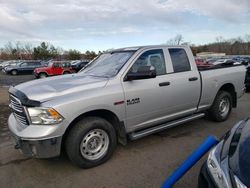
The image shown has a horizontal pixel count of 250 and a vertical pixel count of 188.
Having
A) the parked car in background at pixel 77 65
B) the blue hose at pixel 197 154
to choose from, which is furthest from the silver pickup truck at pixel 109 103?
the parked car in background at pixel 77 65

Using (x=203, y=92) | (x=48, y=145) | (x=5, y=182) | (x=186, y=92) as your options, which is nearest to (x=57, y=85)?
(x=48, y=145)

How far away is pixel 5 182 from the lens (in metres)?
3.32

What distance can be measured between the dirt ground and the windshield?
1.46 meters

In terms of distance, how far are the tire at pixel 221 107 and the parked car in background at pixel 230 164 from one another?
329 centimetres

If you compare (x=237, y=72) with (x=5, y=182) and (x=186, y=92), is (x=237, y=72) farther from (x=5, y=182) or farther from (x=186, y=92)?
(x=5, y=182)

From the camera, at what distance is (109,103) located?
11.9 ft

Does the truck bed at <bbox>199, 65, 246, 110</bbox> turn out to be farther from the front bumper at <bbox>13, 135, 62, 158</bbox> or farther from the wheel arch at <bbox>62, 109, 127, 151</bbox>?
the front bumper at <bbox>13, 135, 62, 158</bbox>

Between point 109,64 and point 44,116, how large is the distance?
174 centimetres

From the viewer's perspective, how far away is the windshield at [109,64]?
162 inches

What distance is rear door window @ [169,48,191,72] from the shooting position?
466 cm

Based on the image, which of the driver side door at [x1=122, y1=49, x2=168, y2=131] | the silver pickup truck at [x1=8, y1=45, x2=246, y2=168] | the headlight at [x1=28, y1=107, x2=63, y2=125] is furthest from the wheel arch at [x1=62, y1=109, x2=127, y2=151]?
the headlight at [x1=28, y1=107, x2=63, y2=125]

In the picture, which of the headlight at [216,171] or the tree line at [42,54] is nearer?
the headlight at [216,171]

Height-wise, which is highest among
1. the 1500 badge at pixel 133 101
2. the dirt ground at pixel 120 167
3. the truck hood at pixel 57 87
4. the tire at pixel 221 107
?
the truck hood at pixel 57 87

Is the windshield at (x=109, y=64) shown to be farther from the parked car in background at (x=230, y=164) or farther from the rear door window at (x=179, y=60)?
the parked car in background at (x=230, y=164)
